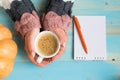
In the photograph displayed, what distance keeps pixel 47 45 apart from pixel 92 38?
136 mm

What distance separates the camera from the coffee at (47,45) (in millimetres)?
748

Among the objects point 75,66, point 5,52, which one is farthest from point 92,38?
point 5,52

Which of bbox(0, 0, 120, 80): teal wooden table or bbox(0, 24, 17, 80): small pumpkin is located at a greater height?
bbox(0, 24, 17, 80): small pumpkin

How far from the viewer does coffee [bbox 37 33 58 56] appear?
0.75m

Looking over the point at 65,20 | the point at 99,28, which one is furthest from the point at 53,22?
the point at 99,28

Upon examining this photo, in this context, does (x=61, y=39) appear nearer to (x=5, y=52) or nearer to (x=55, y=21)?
(x=55, y=21)

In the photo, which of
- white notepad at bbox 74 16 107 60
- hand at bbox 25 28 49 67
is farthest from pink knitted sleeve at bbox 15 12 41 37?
white notepad at bbox 74 16 107 60

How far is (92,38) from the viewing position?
0.79m

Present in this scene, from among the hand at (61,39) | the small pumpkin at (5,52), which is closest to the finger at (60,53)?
the hand at (61,39)

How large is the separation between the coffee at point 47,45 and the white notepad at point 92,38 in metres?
0.07

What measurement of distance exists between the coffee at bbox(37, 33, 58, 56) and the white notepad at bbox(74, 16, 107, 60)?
72 millimetres

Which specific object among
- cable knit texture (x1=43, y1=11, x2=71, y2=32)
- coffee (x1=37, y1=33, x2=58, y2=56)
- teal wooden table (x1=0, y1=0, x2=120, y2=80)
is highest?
cable knit texture (x1=43, y1=11, x2=71, y2=32)

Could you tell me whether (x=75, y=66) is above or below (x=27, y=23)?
below

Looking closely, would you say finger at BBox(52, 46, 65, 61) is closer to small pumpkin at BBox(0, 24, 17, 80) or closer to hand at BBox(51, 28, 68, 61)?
hand at BBox(51, 28, 68, 61)
